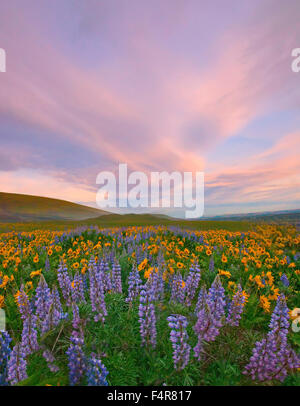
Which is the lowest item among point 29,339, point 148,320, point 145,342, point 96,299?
point 145,342

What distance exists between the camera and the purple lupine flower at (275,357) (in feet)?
7.21

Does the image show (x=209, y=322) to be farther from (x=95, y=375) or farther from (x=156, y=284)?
(x=95, y=375)

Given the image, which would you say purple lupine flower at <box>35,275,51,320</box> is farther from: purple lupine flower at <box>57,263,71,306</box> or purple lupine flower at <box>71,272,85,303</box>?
purple lupine flower at <box>57,263,71,306</box>

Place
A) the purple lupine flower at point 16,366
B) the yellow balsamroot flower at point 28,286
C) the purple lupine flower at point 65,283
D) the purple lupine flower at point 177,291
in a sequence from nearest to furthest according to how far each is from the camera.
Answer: the purple lupine flower at point 16,366
the purple lupine flower at point 177,291
the purple lupine flower at point 65,283
the yellow balsamroot flower at point 28,286

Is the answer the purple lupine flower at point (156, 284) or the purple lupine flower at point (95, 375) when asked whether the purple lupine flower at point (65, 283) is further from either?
the purple lupine flower at point (95, 375)

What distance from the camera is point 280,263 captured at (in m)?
5.90

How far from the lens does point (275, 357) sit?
2211mm

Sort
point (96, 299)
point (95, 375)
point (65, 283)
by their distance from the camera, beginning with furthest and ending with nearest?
point (65, 283) → point (96, 299) → point (95, 375)

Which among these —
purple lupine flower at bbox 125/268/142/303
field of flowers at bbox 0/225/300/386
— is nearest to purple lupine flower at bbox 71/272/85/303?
field of flowers at bbox 0/225/300/386

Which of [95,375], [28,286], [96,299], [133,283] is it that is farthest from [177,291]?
[28,286]

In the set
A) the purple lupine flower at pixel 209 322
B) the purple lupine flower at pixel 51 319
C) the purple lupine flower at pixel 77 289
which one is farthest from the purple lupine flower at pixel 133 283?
the purple lupine flower at pixel 209 322
